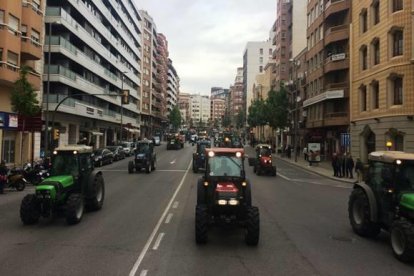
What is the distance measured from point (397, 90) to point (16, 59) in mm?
27820

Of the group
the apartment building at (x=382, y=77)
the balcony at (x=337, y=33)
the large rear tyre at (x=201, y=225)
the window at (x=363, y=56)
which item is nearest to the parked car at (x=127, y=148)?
the balcony at (x=337, y=33)

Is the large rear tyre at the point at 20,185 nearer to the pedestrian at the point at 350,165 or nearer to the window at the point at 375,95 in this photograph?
the pedestrian at the point at 350,165

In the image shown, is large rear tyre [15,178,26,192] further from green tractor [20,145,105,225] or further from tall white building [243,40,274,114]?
tall white building [243,40,274,114]

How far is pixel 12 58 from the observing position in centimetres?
3300

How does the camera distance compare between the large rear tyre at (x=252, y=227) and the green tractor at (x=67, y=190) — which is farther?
the green tractor at (x=67, y=190)

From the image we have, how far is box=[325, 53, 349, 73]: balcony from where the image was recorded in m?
49.3

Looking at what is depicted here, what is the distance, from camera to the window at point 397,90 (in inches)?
1312

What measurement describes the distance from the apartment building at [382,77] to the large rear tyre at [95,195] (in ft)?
64.5

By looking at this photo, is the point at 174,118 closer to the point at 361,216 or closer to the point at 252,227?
the point at 361,216

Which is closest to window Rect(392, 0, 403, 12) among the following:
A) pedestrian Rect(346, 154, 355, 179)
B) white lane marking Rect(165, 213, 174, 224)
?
pedestrian Rect(346, 154, 355, 179)

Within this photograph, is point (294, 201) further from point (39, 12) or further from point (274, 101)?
point (274, 101)

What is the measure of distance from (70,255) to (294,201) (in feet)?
39.8

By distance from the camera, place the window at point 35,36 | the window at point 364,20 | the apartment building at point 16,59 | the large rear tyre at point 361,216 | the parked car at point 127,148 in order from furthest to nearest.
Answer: the parked car at point 127,148
the window at point 364,20
the window at point 35,36
the apartment building at point 16,59
the large rear tyre at point 361,216

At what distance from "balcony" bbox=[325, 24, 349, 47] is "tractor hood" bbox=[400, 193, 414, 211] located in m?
41.3
